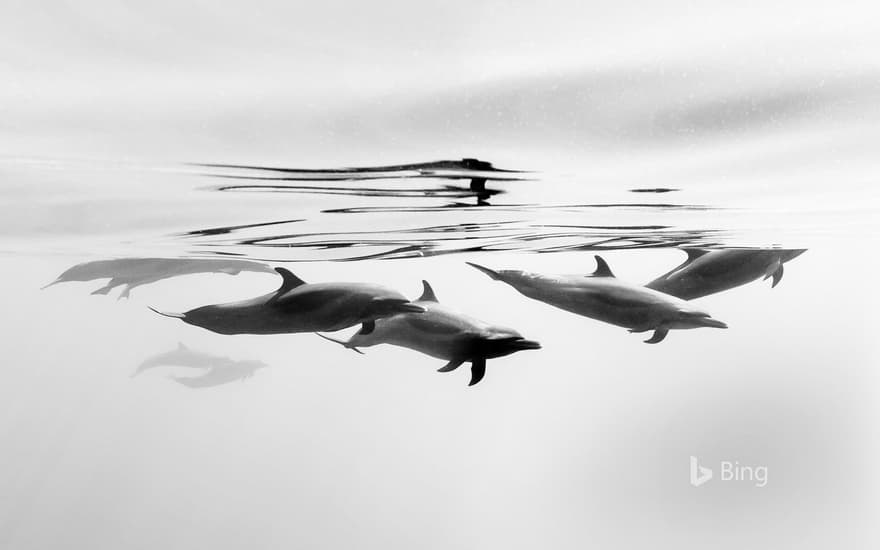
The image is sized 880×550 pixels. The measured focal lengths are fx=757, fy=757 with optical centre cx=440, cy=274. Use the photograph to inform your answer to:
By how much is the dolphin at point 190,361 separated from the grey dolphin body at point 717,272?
13.0 ft

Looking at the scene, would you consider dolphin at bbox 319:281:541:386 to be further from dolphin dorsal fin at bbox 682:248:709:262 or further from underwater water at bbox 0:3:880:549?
dolphin dorsal fin at bbox 682:248:709:262

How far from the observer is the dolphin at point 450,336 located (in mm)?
3582

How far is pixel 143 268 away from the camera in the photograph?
5203mm

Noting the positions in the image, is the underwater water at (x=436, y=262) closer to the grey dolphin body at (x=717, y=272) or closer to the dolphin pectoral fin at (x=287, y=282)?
the grey dolphin body at (x=717, y=272)

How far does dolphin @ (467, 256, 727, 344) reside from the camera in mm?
3246

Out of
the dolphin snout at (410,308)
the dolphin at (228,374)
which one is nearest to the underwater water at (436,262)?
the dolphin at (228,374)

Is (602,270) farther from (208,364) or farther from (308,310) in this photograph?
(208,364)

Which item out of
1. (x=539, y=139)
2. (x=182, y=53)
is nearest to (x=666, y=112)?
(x=539, y=139)

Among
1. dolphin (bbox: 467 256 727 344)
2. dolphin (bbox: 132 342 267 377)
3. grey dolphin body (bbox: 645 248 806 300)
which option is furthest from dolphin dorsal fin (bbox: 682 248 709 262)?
dolphin (bbox: 132 342 267 377)

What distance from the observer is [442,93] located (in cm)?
153

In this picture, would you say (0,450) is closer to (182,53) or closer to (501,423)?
(501,423)

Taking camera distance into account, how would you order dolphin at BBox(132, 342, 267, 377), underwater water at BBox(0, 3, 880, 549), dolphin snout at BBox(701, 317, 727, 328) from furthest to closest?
1. dolphin at BBox(132, 342, 267, 377)
2. dolphin snout at BBox(701, 317, 727, 328)
3. underwater water at BBox(0, 3, 880, 549)

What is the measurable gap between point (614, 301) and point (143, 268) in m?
3.40

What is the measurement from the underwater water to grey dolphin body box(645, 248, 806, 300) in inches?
1.1
